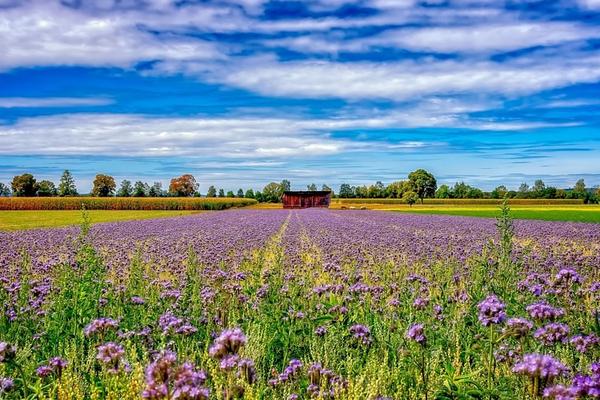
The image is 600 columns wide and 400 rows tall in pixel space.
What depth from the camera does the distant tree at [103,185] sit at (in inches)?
5618

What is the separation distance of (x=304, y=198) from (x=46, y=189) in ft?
266

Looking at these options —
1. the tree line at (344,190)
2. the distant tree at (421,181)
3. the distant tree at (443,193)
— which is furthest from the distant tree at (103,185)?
the distant tree at (443,193)

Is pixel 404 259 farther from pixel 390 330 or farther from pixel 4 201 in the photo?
pixel 4 201

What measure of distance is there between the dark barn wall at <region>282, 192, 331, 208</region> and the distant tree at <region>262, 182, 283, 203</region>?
169ft

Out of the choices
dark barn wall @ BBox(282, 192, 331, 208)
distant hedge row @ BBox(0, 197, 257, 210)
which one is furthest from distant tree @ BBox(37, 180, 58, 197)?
dark barn wall @ BBox(282, 192, 331, 208)

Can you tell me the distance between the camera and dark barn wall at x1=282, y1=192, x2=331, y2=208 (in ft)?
313

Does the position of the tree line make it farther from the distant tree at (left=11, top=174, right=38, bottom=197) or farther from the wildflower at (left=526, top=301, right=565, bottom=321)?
the wildflower at (left=526, top=301, right=565, bottom=321)

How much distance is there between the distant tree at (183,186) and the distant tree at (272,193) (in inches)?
860

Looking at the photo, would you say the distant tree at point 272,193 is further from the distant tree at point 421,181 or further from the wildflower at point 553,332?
the wildflower at point 553,332

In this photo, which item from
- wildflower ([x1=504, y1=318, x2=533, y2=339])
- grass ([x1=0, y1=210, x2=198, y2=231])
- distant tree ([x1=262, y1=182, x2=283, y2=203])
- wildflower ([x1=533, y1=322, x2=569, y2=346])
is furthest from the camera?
distant tree ([x1=262, y1=182, x2=283, y2=203])

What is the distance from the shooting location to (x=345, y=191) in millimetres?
164250

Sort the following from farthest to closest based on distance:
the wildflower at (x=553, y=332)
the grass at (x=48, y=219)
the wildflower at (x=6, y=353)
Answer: the grass at (x=48, y=219) → the wildflower at (x=553, y=332) → the wildflower at (x=6, y=353)

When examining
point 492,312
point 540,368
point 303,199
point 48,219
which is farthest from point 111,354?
point 303,199

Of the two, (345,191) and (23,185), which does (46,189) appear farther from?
(345,191)
